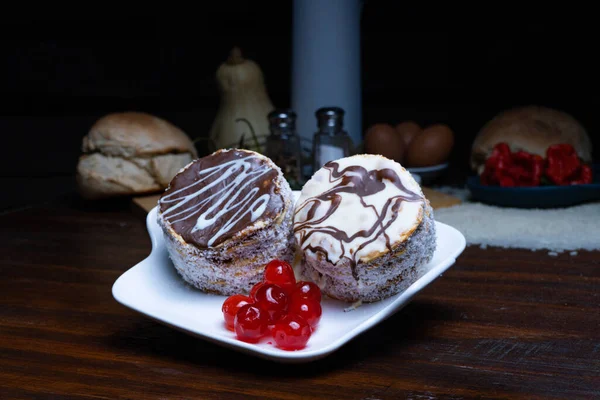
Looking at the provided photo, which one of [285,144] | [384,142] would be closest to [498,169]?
[384,142]

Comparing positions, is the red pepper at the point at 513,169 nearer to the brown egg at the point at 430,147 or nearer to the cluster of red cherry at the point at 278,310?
the brown egg at the point at 430,147

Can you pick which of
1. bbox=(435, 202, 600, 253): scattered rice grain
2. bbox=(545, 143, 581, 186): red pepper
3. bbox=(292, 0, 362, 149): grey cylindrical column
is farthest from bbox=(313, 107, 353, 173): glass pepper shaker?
bbox=(545, 143, 581, 186): red pepper

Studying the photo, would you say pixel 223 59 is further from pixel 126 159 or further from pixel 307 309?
pixel 307 309

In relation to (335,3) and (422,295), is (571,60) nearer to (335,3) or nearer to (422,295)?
(335,3)

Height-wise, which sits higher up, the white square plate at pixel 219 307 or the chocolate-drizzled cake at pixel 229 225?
the chocolate-drizzled cake at pixel 229 225

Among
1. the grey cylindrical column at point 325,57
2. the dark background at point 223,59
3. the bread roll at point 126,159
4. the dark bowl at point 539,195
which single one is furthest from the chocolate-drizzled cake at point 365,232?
the dark background at point 223,59

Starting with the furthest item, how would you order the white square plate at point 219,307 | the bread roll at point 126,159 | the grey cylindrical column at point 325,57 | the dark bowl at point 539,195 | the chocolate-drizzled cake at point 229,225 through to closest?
the grey cylindrical column at point 325,57
the bread roll at point 126,159
the dark bowl at point 539,195
the chocolate-drizzled cake at point 229,225
the white square plate at point 219,307

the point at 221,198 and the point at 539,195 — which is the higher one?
the point at 221,198
